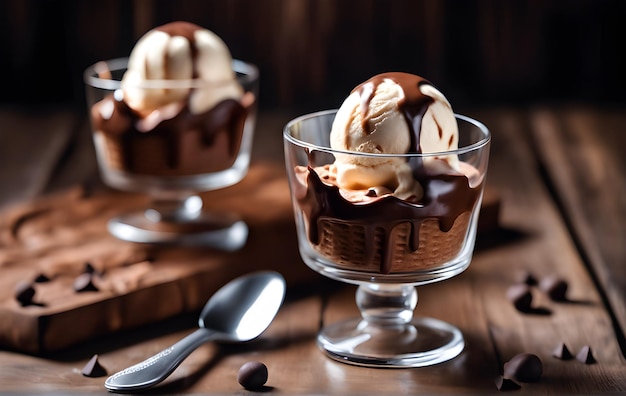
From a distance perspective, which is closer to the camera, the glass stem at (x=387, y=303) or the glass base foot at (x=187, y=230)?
the glass stem at (x=387, y=303)

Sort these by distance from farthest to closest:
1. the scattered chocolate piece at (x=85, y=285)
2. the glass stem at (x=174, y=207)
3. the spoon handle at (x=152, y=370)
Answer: the glass stem at (x=174, y=207), the scattered chocolate piece at (x=85, y=285), the spoon handle at (x=152, y=370)

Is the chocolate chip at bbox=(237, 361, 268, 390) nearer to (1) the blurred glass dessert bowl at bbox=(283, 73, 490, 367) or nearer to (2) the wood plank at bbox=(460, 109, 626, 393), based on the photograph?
(1) the blurred glass dessert bowl at bbox=(283, 73, 490, 367)

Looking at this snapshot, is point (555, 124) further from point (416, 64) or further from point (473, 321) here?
point (473, 321)

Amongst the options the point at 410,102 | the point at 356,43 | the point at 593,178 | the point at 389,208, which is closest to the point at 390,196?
the point at 389,208

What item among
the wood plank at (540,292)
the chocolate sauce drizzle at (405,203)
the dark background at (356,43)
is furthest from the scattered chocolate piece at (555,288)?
the dark background at (356,43)

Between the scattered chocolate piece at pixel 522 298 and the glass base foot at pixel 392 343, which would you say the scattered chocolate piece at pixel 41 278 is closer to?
the glass base foot at pixel 392 343

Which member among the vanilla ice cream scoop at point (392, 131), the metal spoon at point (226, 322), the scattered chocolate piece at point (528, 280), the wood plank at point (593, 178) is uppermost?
the vanilla ice cream scoop at point (392, 131)

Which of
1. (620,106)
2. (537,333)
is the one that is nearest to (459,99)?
(620,106)
